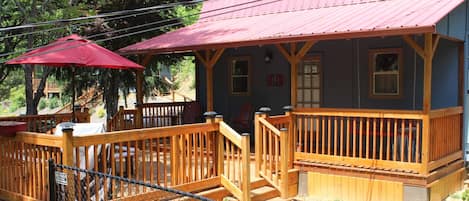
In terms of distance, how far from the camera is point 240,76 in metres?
11.1

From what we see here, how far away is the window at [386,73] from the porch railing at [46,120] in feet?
18.6

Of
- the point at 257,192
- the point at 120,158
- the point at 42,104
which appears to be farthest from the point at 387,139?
the point at 42,104

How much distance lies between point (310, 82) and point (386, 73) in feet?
5.58

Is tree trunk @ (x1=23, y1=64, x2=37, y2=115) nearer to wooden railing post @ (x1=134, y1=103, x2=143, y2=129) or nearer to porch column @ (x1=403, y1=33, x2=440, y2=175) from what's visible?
wooden railing post @ (x1=134, y1=103, x2=143, y2=129)

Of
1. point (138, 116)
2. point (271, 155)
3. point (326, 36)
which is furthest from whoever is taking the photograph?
point (138, 116)

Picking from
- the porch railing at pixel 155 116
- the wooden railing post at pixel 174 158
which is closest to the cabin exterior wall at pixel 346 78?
the porch railing at pixel 155 116

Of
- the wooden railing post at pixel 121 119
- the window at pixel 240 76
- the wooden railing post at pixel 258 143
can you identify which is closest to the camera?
the wooden railing post at pixel 258 143

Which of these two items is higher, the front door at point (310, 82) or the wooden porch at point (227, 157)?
the front door at point (310, 82)

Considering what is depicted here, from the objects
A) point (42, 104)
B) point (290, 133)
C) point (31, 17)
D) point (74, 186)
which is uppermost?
point (31, 17)

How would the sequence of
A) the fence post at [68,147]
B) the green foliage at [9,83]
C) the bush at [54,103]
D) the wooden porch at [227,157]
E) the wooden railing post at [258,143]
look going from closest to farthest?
the fence post at [68,147] → the wooden porch at [227,157] → the wooden railing post at [258,143] → the green foliage at [9,83] → the bush at [54,103]

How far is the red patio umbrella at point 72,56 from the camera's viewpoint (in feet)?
21.0

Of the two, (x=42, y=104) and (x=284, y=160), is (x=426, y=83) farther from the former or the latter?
(x=42, y=104)

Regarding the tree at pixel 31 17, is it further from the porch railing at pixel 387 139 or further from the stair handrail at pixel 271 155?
the porch railing at pixel 387 139

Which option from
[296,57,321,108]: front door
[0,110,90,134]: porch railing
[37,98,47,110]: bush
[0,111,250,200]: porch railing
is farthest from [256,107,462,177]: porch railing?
[37,98,47,110]: bush
